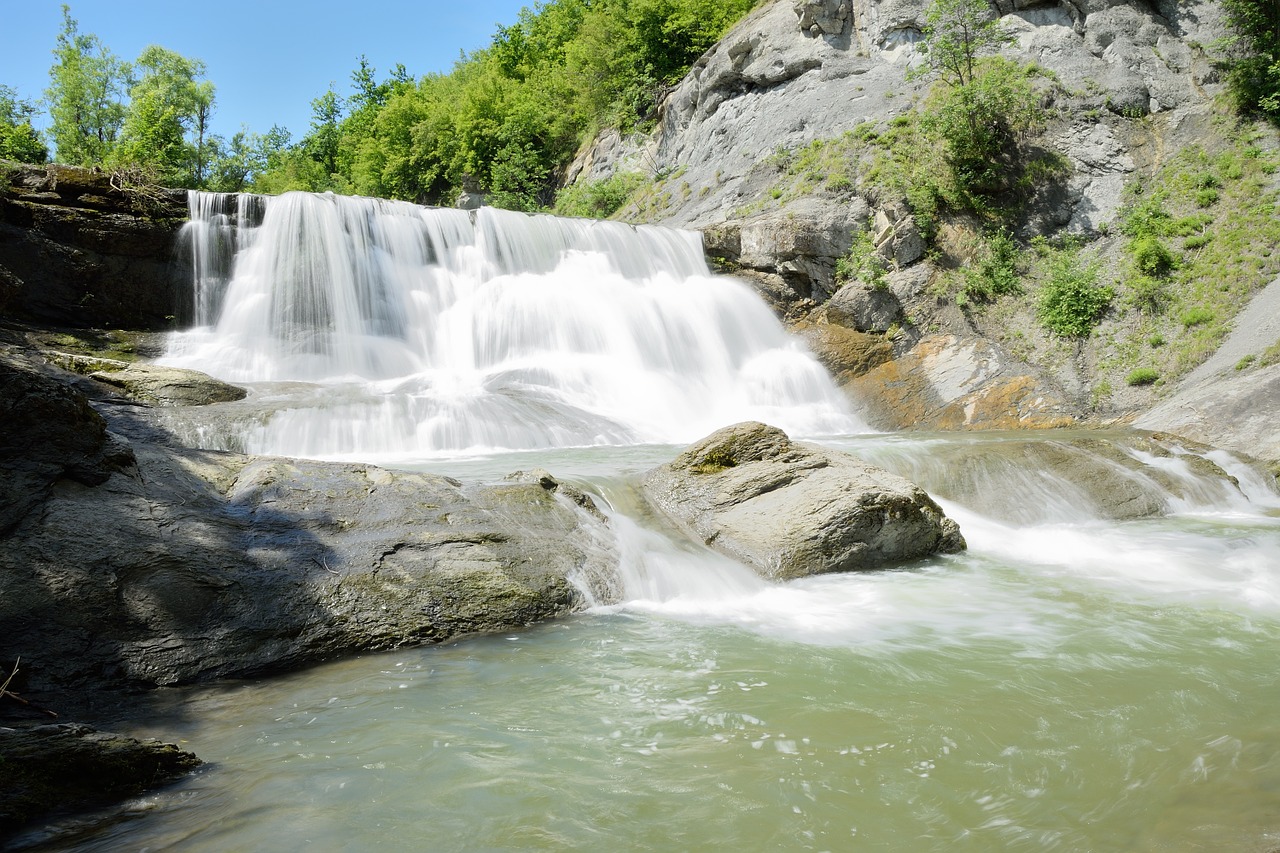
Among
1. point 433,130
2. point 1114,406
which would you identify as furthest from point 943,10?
point 433,130

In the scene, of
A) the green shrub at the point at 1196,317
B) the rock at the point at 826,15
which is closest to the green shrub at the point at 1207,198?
the green shrub at the point at 1196,317

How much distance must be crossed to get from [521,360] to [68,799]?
593 inches

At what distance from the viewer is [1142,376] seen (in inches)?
607

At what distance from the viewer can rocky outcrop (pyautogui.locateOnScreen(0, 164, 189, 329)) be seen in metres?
15.7

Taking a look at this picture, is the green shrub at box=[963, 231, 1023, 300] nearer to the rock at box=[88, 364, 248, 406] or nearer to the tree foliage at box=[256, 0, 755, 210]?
the rock at box=[88, 364, 248, 406]

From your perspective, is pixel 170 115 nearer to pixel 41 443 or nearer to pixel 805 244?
pixel 805 244

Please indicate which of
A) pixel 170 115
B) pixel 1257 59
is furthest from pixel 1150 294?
pixel 170 115

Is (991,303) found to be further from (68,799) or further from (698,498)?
(68,799)

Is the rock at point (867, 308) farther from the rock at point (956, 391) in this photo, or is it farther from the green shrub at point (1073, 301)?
the green shrub at point (1073, 301)

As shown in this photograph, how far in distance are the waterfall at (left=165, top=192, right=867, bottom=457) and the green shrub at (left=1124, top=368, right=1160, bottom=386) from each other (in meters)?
5.80

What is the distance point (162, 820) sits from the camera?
10.1 ft

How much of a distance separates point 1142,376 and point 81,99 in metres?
54.3

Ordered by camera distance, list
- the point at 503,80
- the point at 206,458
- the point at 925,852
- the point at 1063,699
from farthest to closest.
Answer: the point at 503,80
the point at 206,458
the point at 1063,699
the point at 925,852

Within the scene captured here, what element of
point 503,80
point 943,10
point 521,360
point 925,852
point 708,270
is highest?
point 503,80
